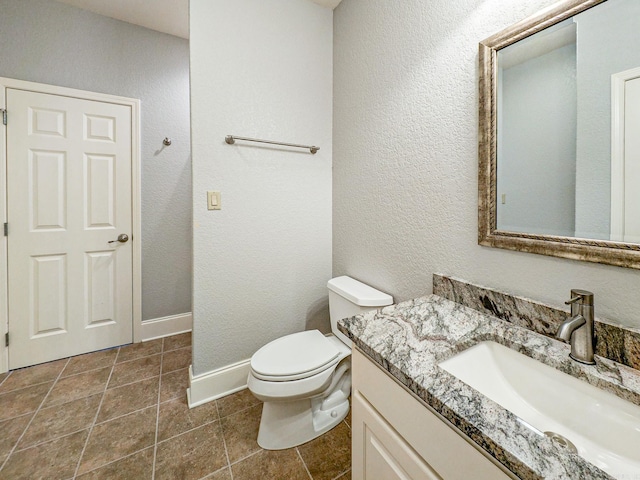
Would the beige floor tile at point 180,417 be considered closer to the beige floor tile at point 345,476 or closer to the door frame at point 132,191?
the beige floor tile at point 345,476

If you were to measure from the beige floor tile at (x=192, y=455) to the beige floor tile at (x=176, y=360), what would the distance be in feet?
2.20

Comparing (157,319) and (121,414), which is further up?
(157,319)

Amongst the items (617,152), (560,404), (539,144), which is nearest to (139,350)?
(560,404)

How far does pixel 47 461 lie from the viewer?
3.88 ft

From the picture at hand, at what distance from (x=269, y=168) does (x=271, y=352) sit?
109cm

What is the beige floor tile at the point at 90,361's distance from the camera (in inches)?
72.7

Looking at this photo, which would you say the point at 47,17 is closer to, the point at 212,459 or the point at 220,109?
the point at 220,109

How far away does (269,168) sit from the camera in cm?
168

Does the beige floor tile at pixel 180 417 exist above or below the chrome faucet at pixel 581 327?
below

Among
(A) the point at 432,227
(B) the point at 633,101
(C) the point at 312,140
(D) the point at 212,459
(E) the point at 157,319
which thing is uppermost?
(C) the point at 312,140

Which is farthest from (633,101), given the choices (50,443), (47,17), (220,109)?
(47,17)

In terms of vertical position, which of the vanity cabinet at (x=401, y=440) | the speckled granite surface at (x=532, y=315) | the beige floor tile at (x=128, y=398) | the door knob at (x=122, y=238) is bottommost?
the beige floor tile at (x=128, y=398)

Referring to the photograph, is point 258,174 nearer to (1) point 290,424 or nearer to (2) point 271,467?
(1) point 290,424

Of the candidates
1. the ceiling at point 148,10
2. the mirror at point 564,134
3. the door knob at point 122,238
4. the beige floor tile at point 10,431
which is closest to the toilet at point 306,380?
the mirror at point 564,134
